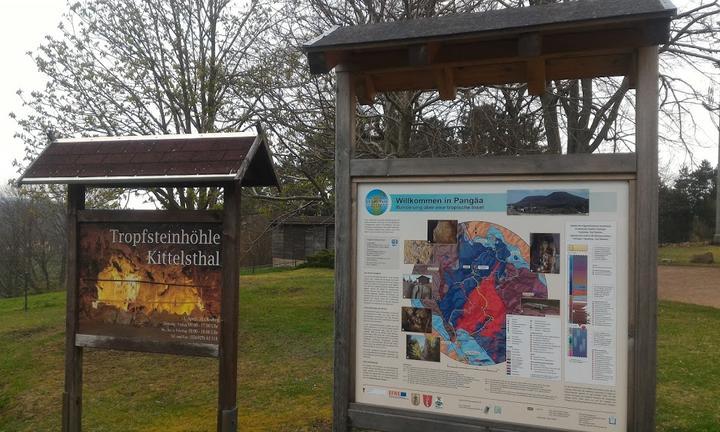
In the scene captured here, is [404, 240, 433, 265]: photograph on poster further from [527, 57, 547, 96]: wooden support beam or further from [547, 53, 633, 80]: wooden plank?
[547, 53, 633, 80]: wooden plank

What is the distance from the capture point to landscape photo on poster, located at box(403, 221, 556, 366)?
3.50 meters

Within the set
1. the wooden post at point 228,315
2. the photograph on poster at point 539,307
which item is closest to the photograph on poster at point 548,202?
the photograph on poster at point 539,307

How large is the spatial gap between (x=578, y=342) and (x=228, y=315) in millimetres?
2552

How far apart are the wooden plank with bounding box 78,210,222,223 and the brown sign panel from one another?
0.16 ft

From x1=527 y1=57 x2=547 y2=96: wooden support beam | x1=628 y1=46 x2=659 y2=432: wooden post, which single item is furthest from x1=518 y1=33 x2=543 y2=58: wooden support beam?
x1=628 y1=46 x2=659 y2=432: wooden post

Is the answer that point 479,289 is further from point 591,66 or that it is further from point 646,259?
point 591,66

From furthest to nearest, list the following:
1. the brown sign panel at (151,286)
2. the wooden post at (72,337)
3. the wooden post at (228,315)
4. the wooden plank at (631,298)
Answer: the wooden post at (72,337) → the brown sign panel at (151,286) → the wooden post at (228,315) → the wooden plank at (631,298)

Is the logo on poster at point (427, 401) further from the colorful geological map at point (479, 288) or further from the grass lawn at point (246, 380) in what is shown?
the grass lawn at point (246, 380)

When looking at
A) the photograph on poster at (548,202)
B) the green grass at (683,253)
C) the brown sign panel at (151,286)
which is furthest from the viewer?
the green grass at (683,253)

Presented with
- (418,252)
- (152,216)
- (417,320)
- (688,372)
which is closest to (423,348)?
(417,320)

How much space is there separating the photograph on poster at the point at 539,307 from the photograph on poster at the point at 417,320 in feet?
2.03

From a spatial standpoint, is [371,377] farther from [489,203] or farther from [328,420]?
[328,420]

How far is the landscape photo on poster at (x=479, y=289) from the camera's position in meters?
3.50

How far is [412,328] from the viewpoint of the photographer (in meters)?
3.72
